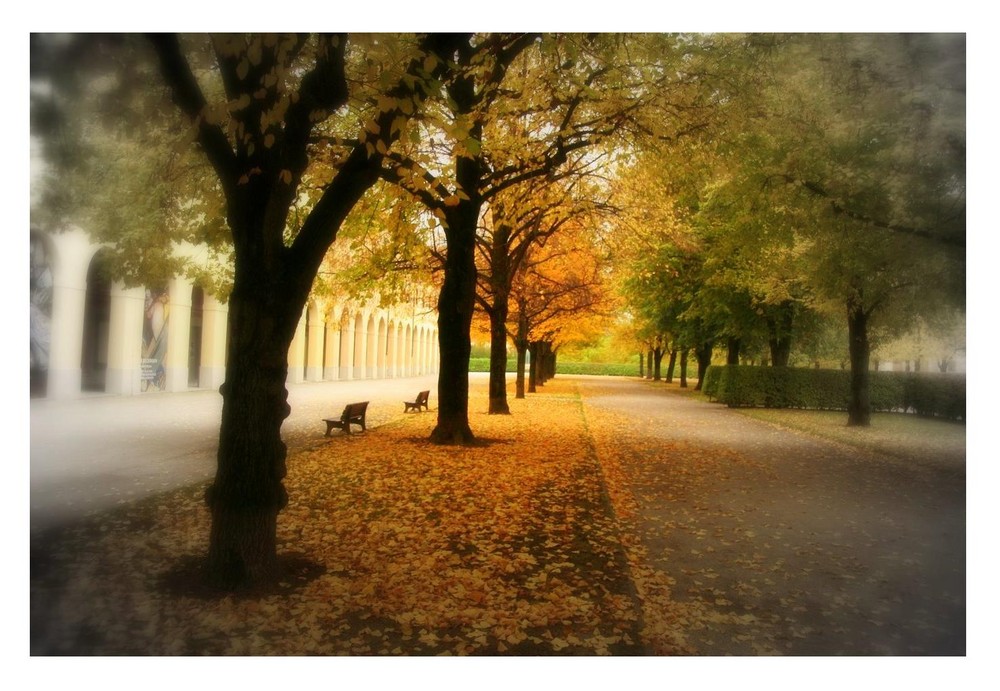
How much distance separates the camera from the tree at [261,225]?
14.1 ft

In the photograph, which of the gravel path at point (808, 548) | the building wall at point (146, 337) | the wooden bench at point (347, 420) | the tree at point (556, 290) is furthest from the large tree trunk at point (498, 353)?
the gravel path at point (808, 548)

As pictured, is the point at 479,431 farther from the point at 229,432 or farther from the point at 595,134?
the point at 229,432

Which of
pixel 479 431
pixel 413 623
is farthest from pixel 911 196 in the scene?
pixel 479 431

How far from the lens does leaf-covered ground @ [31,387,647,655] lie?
381 centimetres

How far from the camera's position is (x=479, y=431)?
13789 millimetres

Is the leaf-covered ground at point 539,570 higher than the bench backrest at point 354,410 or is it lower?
lower

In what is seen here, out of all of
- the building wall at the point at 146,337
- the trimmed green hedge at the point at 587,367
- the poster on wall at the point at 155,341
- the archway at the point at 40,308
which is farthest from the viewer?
the trimmed green hedge at the point at 587,367

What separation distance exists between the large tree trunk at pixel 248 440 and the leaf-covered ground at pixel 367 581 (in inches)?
10.0

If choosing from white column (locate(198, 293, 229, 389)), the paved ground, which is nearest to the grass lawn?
the paved ground

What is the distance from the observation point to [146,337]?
19.5 metres

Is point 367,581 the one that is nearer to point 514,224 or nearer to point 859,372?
point 514,224

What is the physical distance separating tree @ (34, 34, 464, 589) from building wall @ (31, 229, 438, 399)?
1.92 meters

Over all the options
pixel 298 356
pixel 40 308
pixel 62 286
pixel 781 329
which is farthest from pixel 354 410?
pixel 298 356

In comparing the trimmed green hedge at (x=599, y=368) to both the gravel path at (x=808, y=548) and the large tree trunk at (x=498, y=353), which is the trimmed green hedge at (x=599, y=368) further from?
the gravel path at (x=808, y=548)
